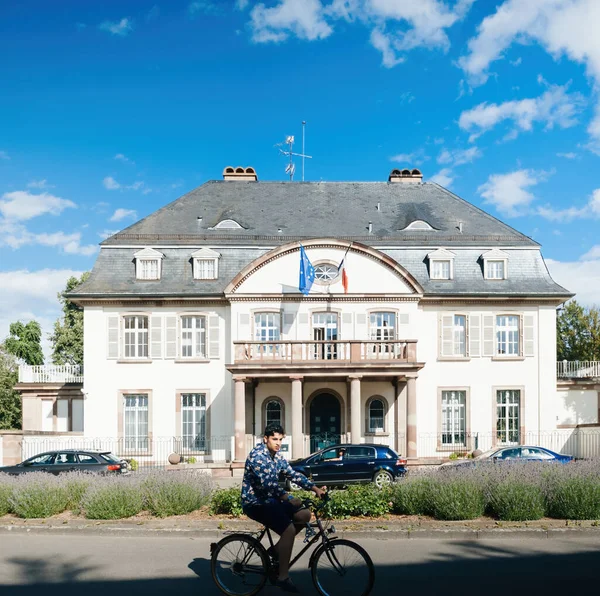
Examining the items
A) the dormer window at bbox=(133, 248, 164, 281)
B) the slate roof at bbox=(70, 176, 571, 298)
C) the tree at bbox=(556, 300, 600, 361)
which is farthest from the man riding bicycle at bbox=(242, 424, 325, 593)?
the tree at bbox=(556, 300, 600, 361)

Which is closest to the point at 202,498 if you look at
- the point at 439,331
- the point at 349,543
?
the point at 349,543

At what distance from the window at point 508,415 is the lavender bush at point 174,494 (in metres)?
18.0

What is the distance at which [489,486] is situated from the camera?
12500 millimetres

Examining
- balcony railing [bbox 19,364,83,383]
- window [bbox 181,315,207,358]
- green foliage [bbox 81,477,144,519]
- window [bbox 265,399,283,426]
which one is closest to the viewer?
green foliage [bbox 81,477,144,519]

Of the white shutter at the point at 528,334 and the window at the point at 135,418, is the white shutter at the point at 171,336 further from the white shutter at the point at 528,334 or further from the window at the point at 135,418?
the white shutter at the point at 528,334

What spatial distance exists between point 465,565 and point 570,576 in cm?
130

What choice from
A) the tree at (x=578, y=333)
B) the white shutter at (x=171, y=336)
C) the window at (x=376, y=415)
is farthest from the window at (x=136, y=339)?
the tree at (x=578, y=333)

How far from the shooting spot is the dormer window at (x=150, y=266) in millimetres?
29031

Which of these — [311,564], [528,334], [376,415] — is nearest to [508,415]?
[528,334]

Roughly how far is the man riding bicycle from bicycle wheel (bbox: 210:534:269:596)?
242 mm

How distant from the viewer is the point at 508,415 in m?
29.0

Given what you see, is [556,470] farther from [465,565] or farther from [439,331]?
[439,331]

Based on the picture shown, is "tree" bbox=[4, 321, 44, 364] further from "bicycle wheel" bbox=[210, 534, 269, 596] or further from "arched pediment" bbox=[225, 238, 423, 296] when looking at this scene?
"bicycle wheel" bbox=[210, 534, 269, 596]

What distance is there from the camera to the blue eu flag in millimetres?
27000
